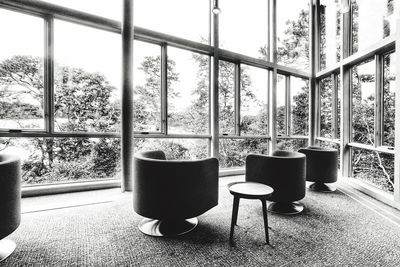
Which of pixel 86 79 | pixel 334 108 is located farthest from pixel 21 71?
pixel 334 108

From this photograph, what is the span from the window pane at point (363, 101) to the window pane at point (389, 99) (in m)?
0.24

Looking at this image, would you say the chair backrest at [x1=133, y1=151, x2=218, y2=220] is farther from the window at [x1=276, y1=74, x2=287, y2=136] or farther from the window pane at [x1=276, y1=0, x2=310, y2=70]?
the window pane at [x1=276, y1=0, x2=310, y2=70]

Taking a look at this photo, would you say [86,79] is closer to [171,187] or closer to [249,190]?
[171,187]

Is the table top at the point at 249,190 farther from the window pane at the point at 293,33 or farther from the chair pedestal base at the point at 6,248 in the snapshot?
the window pane at the point at 293,33

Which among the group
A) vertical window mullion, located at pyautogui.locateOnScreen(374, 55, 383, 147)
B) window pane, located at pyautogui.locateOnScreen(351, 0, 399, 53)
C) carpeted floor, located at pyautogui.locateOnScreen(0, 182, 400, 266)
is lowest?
carpeted floor, located at pyautogui.locateOnScreen(0, 182, 400, 266)

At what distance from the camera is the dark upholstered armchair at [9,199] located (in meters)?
1.96

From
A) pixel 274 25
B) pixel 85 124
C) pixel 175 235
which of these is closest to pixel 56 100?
pixel 85 124

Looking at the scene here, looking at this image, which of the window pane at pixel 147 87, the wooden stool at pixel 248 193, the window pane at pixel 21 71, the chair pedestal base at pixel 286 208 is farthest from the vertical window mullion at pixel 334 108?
the window pane at pixel 21 71

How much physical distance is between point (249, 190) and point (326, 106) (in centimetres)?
504

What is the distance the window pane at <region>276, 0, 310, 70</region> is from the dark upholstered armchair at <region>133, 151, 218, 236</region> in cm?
514

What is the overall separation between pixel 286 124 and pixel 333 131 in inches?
47.4

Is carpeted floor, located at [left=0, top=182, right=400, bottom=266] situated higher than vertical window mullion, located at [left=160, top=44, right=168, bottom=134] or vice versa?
vertical window mullion, located at [left=160, top=44, right=168, bottom=134]

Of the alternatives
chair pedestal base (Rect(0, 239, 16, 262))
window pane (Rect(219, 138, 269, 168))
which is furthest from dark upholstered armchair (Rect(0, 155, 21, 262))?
window pane (Rect(219, 138, 269, 168))

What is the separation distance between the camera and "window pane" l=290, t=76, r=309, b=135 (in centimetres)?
669
